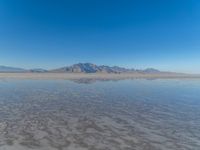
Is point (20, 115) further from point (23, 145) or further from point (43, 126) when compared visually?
point (23, 145)

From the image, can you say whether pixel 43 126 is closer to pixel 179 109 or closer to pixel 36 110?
pixel 36 110

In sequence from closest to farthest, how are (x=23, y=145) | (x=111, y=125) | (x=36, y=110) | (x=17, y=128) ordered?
(x=23, y=145), (x=17, y=128), (x=111, y=125), (x=36, y=110)

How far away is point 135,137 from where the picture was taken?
859 centimetres

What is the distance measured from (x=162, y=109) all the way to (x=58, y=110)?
6416mm

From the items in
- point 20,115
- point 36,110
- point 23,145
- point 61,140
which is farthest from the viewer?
point 36,110

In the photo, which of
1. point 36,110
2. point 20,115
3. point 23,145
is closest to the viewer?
point 23,145

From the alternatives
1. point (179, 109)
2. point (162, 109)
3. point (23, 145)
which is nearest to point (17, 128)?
point (23, 145)

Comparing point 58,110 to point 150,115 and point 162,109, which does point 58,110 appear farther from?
point 162,109

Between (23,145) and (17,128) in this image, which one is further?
(17,128)

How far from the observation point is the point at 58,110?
13.9 meters

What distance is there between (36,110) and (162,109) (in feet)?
25.2

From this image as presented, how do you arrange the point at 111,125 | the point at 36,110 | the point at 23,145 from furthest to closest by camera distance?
the point at 36,110 < the point at 111,125 < the point at 23,145

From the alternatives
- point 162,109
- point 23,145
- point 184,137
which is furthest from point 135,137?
point 162,109

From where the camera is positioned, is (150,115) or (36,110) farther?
(36,110)
